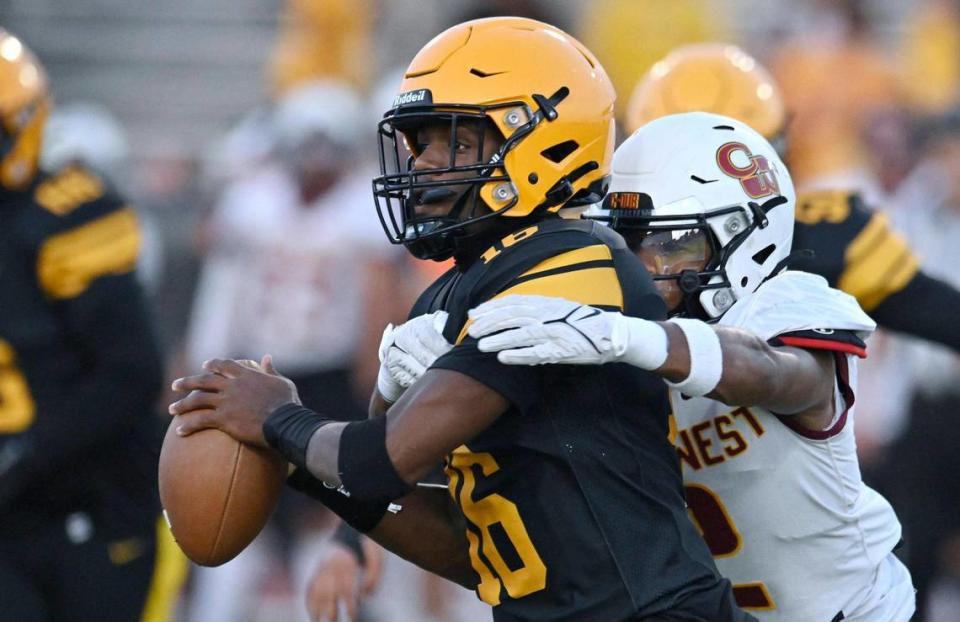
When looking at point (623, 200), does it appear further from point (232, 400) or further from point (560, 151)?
point (232, 400)

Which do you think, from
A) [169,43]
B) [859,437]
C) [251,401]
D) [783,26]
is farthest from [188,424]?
[169,43]

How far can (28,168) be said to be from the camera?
495cm

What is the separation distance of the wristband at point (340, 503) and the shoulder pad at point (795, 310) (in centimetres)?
83

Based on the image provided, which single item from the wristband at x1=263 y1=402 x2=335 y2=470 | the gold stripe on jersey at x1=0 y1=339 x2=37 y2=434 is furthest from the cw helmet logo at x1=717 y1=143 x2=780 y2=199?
the gold stripe on jersey at x1=0 y1=339 x2=37 y2=434

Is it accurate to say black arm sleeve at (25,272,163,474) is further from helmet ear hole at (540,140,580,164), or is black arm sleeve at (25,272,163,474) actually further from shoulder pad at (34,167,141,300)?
helmet ear hole at (540,140,580,164)

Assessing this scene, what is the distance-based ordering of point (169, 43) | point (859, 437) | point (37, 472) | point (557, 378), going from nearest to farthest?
point (557, 378) → point (37, 472) → point (859, 437) → point (169, 43)

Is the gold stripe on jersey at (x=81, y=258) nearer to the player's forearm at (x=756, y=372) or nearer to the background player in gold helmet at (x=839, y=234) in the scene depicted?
the background player in gold helmet at (x=839, y=234)

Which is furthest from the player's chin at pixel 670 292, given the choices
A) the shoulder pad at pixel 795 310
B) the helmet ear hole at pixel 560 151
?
the helmet ear hole at pixel 560 151

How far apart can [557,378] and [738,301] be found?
0.64 meters

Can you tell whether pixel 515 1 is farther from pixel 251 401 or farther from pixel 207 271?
pixel 251 401

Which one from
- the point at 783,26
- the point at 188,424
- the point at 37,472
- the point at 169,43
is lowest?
the point at 169,43

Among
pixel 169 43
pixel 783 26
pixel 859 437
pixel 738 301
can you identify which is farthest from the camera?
pixel 169 43

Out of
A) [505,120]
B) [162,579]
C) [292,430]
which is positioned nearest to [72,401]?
[162,579]

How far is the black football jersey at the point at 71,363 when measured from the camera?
4.77 meters
